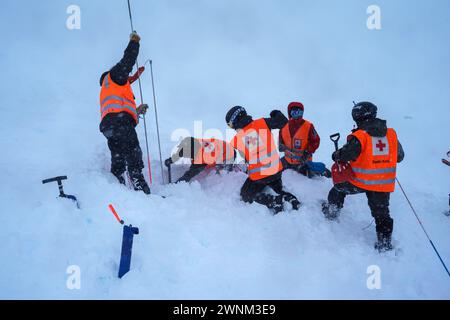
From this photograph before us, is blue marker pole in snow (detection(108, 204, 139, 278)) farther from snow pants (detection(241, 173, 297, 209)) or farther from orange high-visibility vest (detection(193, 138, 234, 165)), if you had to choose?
orange high-visibility vest (detection(193, 138, 234, 165))

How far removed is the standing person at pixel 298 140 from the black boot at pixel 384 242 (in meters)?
1.79

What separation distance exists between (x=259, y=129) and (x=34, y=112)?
4.80 metres

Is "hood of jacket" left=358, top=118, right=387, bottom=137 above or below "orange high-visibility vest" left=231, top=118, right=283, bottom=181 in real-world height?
above

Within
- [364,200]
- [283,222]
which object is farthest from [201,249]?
[364,200]

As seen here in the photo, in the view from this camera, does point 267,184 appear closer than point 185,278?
No

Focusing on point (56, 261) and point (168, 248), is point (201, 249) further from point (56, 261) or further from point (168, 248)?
point (56, 261)

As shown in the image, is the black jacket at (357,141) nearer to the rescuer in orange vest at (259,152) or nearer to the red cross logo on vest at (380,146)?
the red cross logo on vest at (380,146)

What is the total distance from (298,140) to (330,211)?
1423mm

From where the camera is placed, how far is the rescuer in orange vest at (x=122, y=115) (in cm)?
349

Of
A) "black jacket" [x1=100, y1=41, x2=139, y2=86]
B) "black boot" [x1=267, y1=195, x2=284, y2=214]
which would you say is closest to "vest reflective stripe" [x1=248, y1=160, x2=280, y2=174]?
"black boot" [x1=267, y1=195, x2=284, y2=214]

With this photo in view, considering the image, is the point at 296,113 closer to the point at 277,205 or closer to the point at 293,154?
the point at 293,154

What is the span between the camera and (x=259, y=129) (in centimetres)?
A: 354

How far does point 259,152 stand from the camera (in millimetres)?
3564

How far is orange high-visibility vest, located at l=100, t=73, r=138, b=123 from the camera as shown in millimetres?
3564
